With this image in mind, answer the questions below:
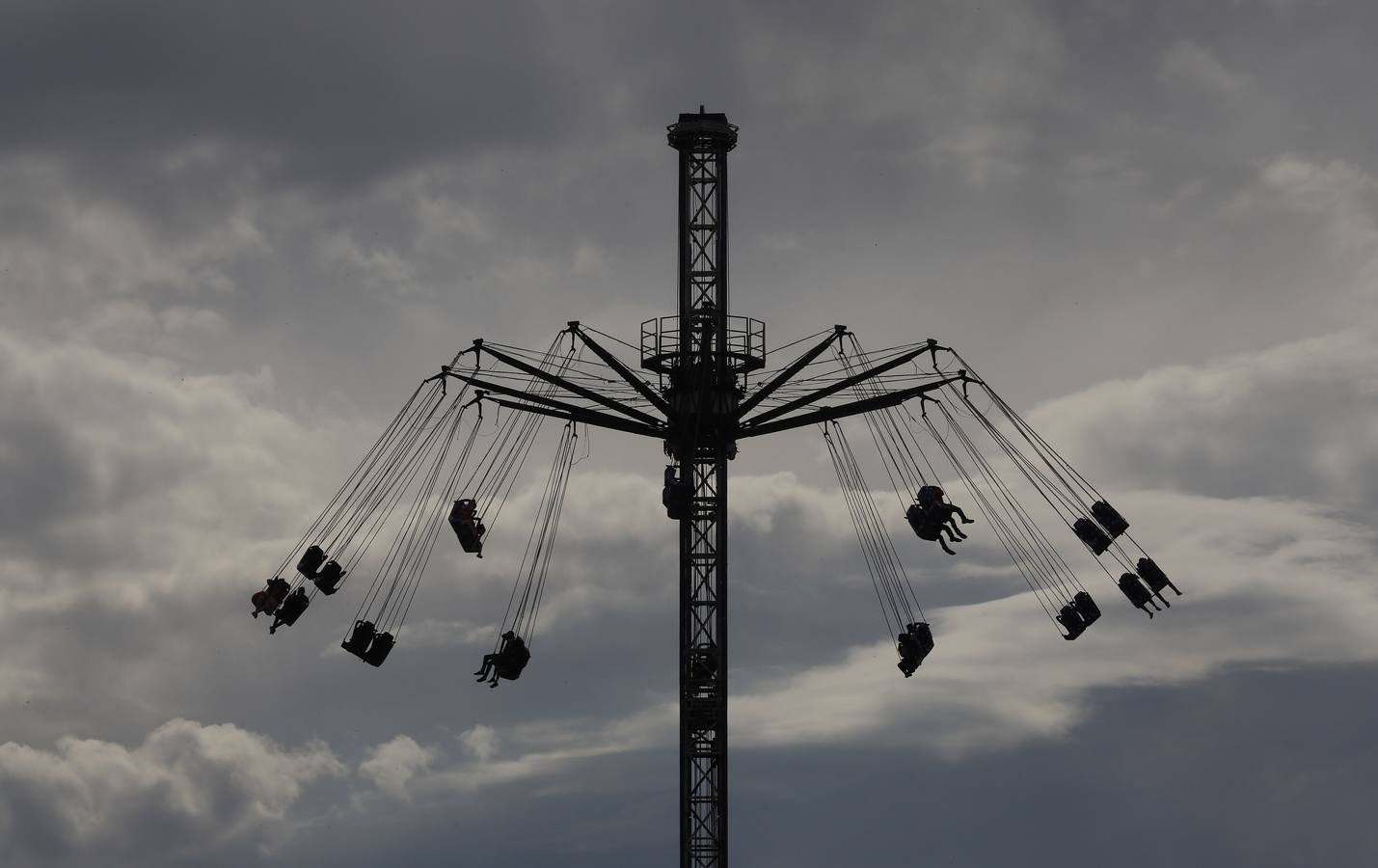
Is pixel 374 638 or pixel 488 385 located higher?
pixel 488 385

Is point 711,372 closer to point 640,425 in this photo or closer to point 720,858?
point 640,425

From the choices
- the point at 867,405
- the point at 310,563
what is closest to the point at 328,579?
the point at 310,563

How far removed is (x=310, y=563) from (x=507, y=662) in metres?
7.93

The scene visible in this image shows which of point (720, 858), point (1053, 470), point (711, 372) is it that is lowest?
point (720, 858)

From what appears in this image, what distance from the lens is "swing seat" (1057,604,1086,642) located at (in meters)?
75.3

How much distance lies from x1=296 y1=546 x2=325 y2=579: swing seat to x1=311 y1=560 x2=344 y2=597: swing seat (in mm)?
248

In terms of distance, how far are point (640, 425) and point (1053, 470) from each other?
15509mm

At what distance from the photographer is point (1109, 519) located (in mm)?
75250

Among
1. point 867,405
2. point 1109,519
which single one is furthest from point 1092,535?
point 867,405

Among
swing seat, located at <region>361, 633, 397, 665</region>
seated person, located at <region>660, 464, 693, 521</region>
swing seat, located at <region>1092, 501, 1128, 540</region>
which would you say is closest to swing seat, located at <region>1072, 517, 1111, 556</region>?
swing seat, located at <region>1092, 501, 1128, 540</region>

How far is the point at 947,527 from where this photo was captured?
7575 cm

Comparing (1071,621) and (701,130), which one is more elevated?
(701,130)

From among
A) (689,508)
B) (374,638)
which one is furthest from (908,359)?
(374,638)

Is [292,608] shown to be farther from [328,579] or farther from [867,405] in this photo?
[867,405]
